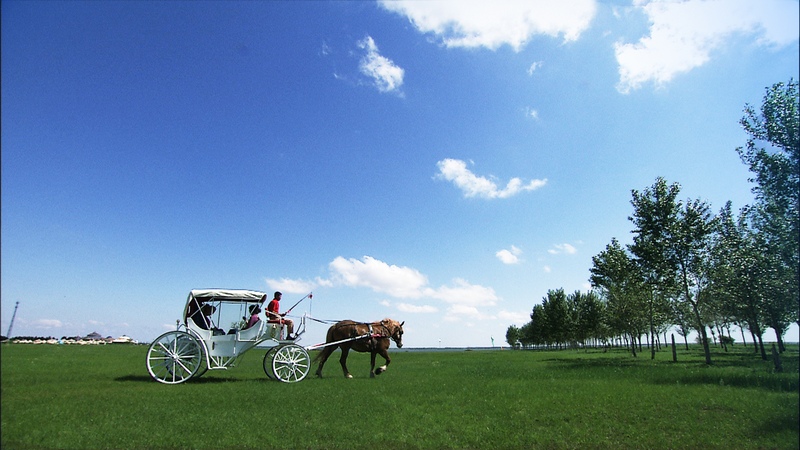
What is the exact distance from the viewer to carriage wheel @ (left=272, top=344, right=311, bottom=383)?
632 inches

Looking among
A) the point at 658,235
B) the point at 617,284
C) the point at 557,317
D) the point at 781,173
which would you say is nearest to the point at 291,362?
the point at 781,173

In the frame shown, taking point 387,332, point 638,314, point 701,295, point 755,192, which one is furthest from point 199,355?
point 638,314

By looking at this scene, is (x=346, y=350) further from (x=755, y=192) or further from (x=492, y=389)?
(x=755, y=192)

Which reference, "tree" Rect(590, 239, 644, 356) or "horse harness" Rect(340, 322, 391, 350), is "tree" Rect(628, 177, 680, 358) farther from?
"horse harness" Rect(340, 322, 391, 350)

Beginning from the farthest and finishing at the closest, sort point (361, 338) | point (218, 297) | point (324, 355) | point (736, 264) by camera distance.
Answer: point (736, 264) < point (361, 338) < point (324, 355) < point (218, 297)

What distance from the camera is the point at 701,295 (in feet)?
107

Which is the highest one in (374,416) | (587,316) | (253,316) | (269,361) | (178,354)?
(587,316)

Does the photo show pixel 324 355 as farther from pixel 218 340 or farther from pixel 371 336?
pixel 218 340

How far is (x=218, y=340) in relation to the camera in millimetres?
14945

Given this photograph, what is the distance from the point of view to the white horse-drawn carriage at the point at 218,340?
14.3 m

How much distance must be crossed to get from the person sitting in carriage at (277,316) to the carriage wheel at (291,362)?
53cm

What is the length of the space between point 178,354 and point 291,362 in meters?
4.18

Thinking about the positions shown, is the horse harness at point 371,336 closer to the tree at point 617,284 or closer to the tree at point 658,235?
the tree at point 658,235

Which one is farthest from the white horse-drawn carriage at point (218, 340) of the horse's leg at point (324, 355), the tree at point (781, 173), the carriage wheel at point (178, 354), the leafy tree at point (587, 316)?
the leafy tree at point (587, 316)
